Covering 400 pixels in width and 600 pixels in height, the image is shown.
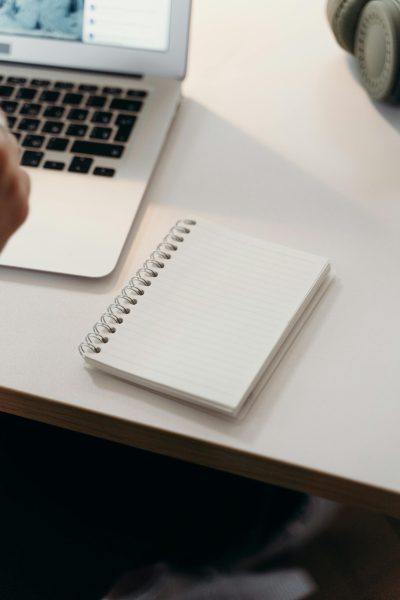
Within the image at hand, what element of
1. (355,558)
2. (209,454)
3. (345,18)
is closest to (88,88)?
(345,18)

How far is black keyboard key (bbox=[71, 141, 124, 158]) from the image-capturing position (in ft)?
2.31

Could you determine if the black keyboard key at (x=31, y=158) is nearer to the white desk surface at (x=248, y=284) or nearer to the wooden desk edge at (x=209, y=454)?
the white desk surface at (x=248, y=284)

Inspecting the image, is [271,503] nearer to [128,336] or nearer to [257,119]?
[128,336]

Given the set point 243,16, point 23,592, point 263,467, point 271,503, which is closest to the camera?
point 263,467

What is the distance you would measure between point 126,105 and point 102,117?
0.03 meters

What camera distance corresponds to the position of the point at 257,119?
0.77 meters

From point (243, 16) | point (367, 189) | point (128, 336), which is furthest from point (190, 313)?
point (243, 16)

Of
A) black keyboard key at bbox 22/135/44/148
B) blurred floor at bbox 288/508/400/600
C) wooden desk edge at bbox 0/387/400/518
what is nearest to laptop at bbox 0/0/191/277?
black keyboard key at bbox 22/135/44/148

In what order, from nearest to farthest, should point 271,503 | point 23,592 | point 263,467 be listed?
1. point 263,467
2. point 23,592
3. point 271,503

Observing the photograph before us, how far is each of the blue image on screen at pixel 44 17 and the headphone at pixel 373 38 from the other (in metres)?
0.25

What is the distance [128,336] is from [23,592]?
21 cm

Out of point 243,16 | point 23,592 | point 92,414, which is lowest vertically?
point 23,592

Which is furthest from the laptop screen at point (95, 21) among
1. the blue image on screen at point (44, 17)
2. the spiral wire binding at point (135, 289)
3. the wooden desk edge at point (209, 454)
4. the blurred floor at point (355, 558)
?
the blurred floor at point (355, 558)

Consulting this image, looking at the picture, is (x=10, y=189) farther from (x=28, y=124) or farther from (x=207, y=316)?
(x=28, y=124)
